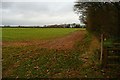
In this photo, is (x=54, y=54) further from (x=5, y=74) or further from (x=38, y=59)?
(x=5, y=74)

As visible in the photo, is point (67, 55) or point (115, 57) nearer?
point (115, 57)

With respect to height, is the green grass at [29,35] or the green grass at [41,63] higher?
the green grass at [29,35]

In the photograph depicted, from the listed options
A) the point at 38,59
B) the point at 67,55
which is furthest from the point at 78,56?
the point at 38,59

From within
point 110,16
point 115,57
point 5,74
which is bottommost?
point 5,74

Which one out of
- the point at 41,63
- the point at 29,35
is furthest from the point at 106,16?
the point at 29,35

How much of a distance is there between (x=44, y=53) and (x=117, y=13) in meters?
5.39

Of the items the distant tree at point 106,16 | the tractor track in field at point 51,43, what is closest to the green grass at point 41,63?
the distant tree at point 106,16

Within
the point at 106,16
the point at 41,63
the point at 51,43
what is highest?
the point at 106,16

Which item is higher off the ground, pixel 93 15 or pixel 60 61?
pixel 93 15

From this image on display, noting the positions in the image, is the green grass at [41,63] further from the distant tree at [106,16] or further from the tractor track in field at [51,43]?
the tractor track in field at [51,43]

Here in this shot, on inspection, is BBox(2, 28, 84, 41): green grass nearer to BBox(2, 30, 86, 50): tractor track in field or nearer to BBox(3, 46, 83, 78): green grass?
BBox(2, 30, 86, 50): tractor track in field

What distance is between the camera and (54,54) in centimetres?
1673

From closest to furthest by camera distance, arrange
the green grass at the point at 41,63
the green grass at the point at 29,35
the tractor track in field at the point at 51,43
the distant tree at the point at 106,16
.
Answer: the green grass at the point at 41,63
the distant tree at the point at 106,16
the tractor track in field at the point at 51,43
the green grass at the point at 29,35

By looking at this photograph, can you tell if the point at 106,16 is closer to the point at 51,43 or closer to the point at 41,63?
the point at 41,63
